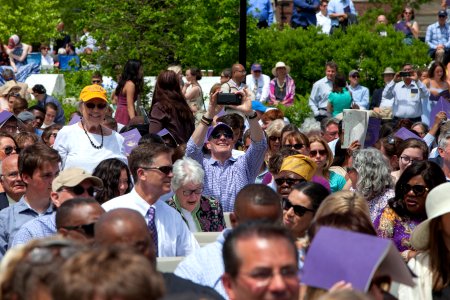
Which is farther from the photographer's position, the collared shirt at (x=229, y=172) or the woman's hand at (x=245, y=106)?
the woman's hand at (x=245, y=106)

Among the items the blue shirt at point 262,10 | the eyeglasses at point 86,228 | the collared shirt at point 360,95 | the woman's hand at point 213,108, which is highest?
the blue shirt at point 262,10

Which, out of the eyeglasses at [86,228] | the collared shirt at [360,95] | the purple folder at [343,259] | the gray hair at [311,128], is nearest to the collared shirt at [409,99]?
the collared shirt at [360,95]

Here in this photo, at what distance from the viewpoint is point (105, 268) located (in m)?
4.20

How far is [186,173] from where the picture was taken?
9.81 meters

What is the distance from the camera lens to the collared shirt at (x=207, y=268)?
6672 mm

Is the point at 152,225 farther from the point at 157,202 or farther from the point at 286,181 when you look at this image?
the point at 286,181

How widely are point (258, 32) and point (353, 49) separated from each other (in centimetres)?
197

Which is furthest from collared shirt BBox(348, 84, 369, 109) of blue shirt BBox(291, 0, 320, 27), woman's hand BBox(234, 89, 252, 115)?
woman's hand BBox(234, 89, 252, 115)

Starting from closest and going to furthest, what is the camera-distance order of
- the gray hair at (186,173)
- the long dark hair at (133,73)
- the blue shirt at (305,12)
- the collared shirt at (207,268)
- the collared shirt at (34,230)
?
the collared shirt at (207,268), the collared shirt at (34,230), the gray hair at (186,173), the long dark hair at (133,73), the blue shirt at (305,12)

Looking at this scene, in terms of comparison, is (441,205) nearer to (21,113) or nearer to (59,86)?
(21,113)

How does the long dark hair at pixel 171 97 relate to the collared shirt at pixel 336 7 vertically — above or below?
below

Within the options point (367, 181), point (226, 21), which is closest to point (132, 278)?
point (367, 181)

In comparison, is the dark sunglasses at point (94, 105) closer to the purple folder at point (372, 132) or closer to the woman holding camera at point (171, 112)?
the woman holding camera at point (171, 112)

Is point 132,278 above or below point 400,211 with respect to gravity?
above
